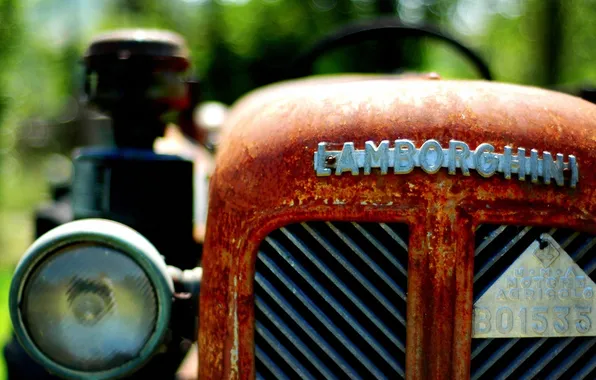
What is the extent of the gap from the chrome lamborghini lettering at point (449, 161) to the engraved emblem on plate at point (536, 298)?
0.50 feet

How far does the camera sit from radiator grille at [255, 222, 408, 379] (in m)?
1.47

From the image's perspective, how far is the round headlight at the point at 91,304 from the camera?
5.00ft

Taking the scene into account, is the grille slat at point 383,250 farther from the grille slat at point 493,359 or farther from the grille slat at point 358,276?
the grille slat at point 493,359

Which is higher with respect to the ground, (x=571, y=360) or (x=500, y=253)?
(x=500, y=253)

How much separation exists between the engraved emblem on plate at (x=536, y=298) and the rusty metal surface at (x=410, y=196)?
49 mm

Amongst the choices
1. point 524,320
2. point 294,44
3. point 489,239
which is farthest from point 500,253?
point 294,44

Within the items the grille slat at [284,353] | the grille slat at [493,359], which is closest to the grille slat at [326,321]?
the grille slat at [284,353]

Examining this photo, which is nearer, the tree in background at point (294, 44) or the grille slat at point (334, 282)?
the grille slat at point (334, 282)

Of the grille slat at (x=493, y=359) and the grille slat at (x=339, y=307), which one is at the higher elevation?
the grille slat at (x=339, y=307)

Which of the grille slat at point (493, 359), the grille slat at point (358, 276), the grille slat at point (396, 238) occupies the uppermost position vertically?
the grille slat at point (396, 238)

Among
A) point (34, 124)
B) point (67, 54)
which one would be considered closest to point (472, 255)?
point (34, 124)

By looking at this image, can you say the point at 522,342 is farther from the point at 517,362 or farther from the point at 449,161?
the point at 449,161

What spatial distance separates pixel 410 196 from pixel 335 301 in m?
0.29

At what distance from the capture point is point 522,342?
1494mm
